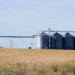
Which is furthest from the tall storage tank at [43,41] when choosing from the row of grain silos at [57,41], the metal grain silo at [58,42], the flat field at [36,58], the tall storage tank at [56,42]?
the flat field at [36,58]

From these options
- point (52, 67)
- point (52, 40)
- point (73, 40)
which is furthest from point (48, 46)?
point (52, 67)

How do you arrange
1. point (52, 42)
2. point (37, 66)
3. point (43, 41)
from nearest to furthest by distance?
point (37, 66), point (43, 41), point (52, 42)

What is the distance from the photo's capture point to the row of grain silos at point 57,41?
219 ft

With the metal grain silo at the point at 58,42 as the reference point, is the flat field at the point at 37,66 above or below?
below

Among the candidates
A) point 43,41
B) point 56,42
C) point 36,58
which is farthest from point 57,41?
point 36,58

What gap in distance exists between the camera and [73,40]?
67.2 meters

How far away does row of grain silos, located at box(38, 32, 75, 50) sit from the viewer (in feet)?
219

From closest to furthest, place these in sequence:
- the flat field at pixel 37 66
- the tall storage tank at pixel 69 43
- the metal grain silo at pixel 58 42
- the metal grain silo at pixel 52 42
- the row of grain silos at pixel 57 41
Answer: the flat field at pixel 37 66 < the tall storage tank at pixel 69 43 < the row of grain silos at pixel 57 41 < the metal grain silo at pixel 58 42 < the metal grain silo at pixel 52 42

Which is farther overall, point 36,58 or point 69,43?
point 69,43

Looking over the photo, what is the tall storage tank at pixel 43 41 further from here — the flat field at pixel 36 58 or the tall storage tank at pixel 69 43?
the flat field at pixel 36 58

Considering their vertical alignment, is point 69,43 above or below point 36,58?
above

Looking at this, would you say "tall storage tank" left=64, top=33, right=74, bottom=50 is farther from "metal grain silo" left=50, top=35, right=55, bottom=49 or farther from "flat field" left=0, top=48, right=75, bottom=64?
"flat field" left=0, top=48, right=75, bottom=64

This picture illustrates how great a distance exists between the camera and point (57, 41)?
67438mm

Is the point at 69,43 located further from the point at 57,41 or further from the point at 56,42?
the point at 56,42
